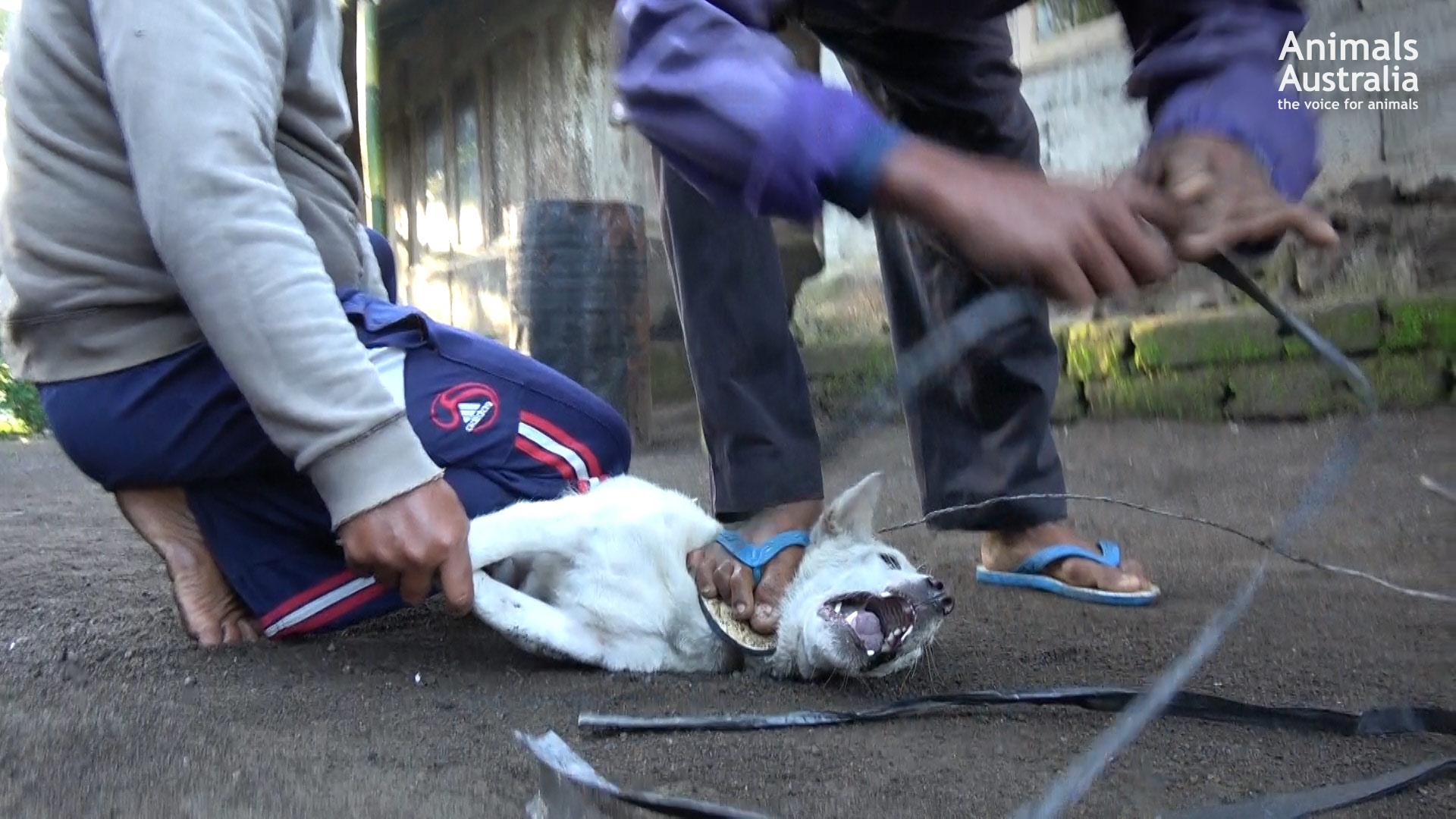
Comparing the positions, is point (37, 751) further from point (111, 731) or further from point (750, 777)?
point (750, 777)

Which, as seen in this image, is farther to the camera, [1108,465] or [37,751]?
[1108,465]

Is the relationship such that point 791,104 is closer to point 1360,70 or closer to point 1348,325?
point 1348,325

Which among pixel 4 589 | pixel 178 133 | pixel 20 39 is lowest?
pixel 4 589

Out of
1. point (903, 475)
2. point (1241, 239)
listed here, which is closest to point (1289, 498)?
point (903, 475)

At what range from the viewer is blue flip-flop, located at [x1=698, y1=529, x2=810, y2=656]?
54.7 inches

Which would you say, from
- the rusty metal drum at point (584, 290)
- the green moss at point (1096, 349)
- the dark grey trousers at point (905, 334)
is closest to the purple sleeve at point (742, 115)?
the dark grey trousers at point (905, 334)

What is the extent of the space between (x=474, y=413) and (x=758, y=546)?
44 centimetres

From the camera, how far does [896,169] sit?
2.96 feet

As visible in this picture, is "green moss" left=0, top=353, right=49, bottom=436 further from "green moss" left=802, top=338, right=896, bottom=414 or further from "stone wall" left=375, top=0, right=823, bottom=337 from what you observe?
"green moss" left=802, top=338, right=896, bottom=414

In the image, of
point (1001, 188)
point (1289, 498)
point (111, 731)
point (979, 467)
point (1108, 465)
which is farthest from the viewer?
point (1108, 465)

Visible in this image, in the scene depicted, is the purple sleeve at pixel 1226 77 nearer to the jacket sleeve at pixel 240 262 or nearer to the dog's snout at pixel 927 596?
the dog's snout at pixel 927 596

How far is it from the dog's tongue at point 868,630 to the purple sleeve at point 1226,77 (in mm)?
590

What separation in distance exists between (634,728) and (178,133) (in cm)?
80

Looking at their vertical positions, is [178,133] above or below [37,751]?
above
